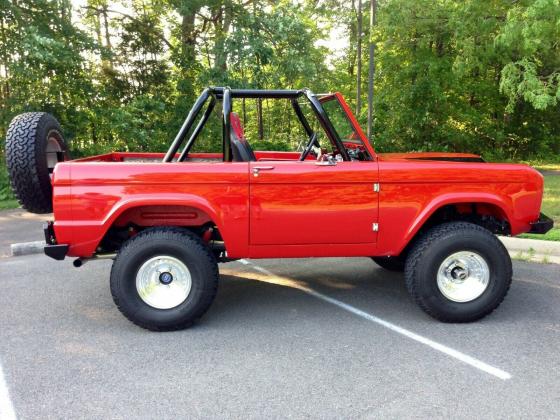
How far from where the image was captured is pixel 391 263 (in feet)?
17.4

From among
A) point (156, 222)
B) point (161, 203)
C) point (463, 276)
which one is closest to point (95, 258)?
point (156, 222)

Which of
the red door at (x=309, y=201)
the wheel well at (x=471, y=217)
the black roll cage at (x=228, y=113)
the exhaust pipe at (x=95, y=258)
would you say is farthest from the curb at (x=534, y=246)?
the exhaust pipe at (x=95, y=258)

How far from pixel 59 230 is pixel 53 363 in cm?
98

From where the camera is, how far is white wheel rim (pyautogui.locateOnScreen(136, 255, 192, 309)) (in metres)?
3.81

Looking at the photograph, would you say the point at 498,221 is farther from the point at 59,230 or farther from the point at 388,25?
the point at 388,25

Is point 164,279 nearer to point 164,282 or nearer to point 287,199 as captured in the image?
point 164,282

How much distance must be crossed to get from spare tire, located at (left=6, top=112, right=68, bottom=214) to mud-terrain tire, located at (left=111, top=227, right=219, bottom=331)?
2.87 ft

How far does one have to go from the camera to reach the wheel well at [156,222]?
3982 mm

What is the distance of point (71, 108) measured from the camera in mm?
11648

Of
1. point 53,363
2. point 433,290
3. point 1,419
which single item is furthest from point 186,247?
point 433,290

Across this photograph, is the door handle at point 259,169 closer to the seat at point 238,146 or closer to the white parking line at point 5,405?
the seat at point 238,146

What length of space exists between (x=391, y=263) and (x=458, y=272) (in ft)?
4.46

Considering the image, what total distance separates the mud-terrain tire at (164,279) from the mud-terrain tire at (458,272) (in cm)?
168

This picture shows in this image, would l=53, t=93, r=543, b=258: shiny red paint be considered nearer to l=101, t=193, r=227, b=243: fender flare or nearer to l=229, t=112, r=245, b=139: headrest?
l=101, t=193, r=227, b=243: fender flare
